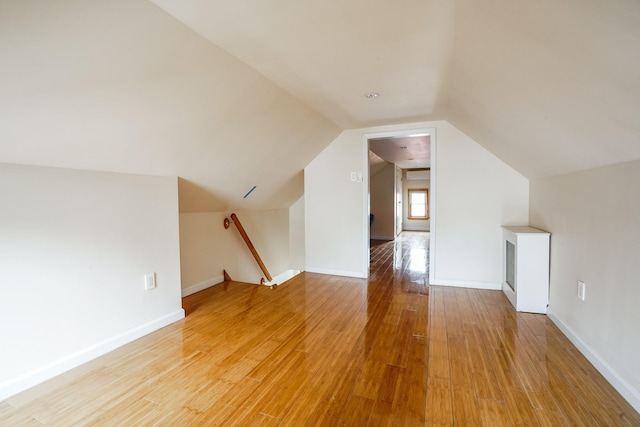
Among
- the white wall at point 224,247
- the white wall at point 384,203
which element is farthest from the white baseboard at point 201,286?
the white wall at point 384,203

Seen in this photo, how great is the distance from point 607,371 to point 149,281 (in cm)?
344

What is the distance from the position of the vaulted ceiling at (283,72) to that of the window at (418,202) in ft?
26.6

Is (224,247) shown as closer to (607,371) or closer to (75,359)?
(75,359)

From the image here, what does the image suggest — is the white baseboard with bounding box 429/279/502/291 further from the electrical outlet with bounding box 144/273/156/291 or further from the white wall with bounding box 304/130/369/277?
the electrical outlet with bounding box 144/273/156/291

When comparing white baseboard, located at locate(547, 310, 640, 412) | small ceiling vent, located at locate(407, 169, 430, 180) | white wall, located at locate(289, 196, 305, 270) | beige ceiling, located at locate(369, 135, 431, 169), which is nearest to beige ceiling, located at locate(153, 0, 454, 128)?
beige ceiling, located at locate(369, 135, 431, 169)

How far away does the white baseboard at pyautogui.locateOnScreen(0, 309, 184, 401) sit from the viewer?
1779 mm

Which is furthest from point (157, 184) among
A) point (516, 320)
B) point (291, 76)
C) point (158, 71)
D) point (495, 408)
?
point (516, 320)

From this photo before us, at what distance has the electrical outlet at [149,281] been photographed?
2.58 metres

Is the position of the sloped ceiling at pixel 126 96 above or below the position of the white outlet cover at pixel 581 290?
above

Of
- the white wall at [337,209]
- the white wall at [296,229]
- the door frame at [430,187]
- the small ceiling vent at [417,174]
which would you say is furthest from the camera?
the small ceiling vent at [417,174]

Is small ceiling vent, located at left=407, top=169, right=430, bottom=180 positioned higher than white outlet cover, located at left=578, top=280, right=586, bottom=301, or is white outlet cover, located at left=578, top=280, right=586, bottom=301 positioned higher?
small ceiling vent, located at left=407, top=169, right=430, bottom=180

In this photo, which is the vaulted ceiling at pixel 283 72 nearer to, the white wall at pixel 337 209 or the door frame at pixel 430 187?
the door frame at pixel 430 187

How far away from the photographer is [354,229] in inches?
169

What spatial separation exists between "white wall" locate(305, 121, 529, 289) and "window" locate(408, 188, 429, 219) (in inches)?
285
